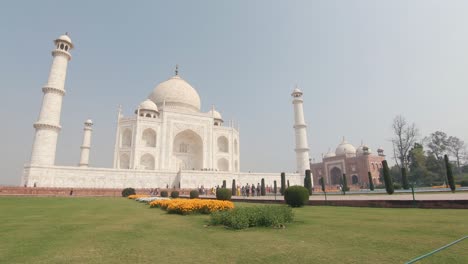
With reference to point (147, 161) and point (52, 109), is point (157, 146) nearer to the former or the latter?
point (147, 161)

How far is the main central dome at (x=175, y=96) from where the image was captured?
144 ft

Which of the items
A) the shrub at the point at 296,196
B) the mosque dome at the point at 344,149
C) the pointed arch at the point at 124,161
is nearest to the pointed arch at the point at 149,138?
the pointed arch at the point at 124,161

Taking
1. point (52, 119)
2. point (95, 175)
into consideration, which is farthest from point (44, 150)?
point (95, 175)

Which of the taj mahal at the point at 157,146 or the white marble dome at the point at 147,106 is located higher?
the white marble dome at the point at 147,106

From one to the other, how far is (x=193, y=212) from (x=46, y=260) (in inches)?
250

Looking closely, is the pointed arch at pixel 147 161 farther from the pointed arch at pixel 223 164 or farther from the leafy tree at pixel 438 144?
the leafy tree at pixel 438 144

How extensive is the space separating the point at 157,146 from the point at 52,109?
12.8 m

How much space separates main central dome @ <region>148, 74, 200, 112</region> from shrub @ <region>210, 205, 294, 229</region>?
37.2 metres

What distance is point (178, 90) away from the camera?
4528 centimetres

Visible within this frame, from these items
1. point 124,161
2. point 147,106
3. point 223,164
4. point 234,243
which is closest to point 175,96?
point 147,106

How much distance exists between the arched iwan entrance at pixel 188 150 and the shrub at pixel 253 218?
33687 millimetres

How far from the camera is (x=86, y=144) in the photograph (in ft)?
135

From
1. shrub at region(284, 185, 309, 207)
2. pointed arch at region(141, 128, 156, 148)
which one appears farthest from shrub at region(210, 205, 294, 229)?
pointed arch at region(141, 128, 156, 148)

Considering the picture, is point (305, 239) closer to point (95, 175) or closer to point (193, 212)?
point (193, 212)
